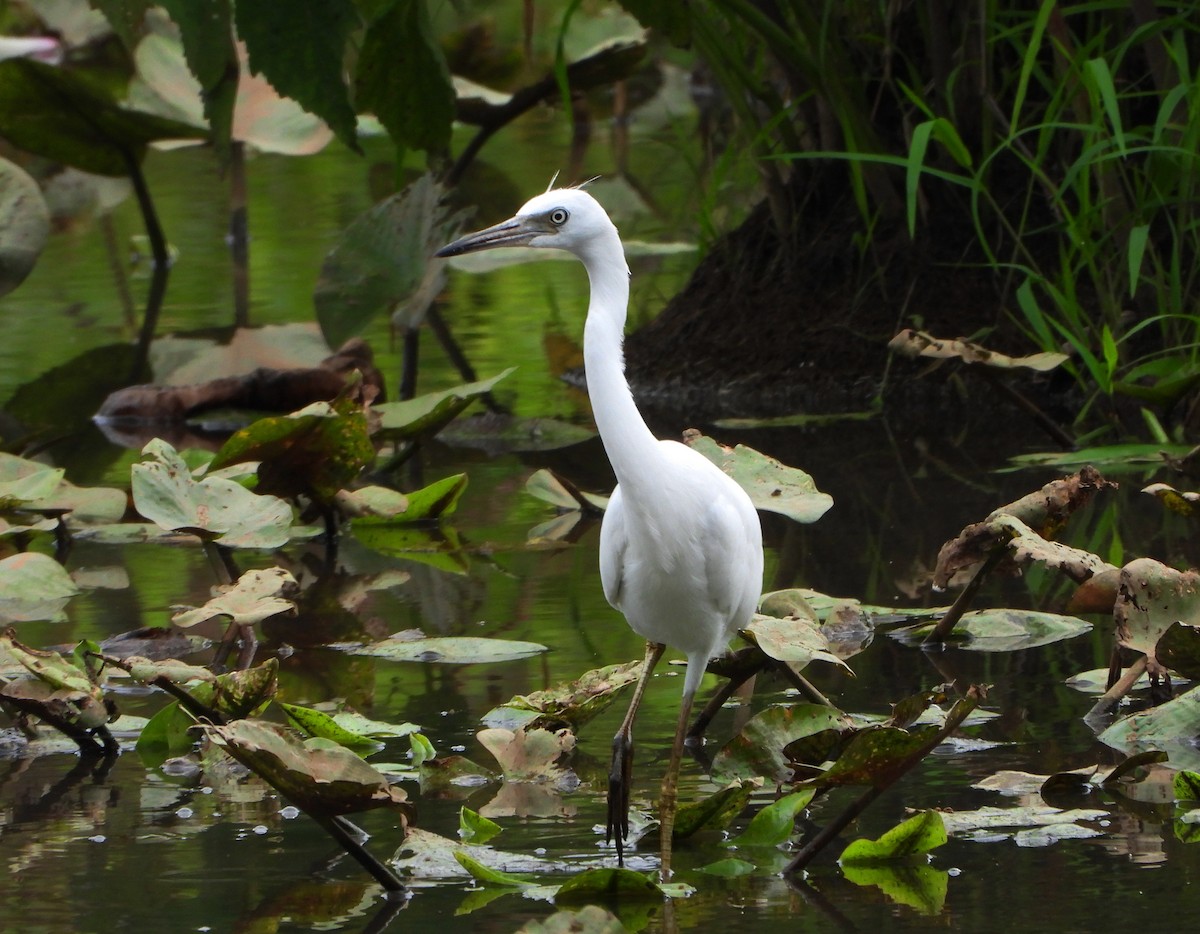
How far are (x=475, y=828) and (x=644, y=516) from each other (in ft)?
1.65

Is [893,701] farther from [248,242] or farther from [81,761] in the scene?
[248,242]

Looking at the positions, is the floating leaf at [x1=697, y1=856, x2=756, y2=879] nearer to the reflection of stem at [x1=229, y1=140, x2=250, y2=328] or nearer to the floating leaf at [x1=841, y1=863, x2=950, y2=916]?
the floating leaf at [x1=841, y1=863, x2=950, y2=916]

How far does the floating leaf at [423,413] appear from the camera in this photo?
13.8 feet

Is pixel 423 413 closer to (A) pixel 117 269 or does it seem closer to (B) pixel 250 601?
(B) pixel 250 601

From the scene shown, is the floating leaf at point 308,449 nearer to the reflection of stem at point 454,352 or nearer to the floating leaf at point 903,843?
the reflection of stem at point 454,352

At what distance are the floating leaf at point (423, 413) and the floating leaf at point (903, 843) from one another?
6.83 feet

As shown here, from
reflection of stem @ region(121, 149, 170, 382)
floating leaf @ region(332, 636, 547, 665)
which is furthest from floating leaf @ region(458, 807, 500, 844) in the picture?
reflection of stem @ region(121, 149, 170, 382)

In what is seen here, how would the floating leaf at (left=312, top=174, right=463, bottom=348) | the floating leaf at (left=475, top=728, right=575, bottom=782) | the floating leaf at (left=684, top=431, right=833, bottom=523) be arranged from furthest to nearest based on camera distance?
the floating leaf at (left=312, top=174, right=463, bottom=348), the floating leaf at (left=684, top=431, right=833, bottom=523), the floating leaf at (left=475, top=728, right=575, bottom=782)

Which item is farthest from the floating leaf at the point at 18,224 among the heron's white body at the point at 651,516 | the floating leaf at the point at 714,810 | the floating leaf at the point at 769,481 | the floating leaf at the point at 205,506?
the floating leaf at the point at 714,810

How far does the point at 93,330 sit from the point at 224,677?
446 centimetres

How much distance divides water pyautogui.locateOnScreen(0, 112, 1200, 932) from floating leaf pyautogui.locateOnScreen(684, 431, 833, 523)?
11.7 inches

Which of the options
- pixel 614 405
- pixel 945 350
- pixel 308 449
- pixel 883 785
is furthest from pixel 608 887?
pixel 308 449

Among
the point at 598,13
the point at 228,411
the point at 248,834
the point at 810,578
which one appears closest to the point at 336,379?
the point at 228,411

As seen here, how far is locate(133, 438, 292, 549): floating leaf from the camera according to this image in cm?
337
